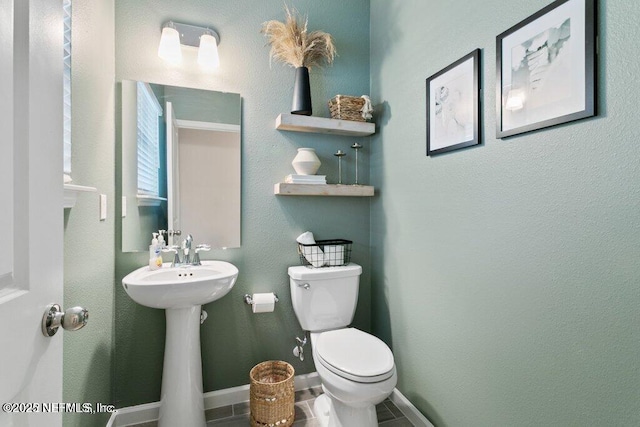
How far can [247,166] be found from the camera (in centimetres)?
194

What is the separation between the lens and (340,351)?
154 cm

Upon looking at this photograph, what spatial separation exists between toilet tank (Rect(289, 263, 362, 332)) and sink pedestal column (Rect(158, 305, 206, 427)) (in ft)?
1.90

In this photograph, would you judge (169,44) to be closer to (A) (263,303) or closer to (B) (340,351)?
(A) (263,303)

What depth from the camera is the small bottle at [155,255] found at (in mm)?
1691

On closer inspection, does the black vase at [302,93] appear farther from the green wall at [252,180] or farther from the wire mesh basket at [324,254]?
the wire mesh basket at [324,254]

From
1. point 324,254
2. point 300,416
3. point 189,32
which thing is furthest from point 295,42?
point 300,416

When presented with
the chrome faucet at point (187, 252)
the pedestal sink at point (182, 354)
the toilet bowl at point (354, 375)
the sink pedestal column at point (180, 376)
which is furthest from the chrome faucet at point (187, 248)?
the toilet bowl at point (354, 375)

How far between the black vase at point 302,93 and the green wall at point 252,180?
0.38 feet

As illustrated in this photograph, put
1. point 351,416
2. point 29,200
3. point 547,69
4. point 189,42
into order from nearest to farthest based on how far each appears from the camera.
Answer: point 29,200 → point 547,69 → point 351,416 → point 189,42

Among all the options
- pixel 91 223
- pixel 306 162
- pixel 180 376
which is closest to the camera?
pixel 91 223

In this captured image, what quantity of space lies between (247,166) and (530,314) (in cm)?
157

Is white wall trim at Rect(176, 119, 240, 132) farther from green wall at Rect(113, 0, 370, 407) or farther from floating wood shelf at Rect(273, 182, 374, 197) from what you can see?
floating wood shelf at Rect(273, 182, 374, 197)

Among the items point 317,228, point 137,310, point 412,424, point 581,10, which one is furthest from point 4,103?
point 412,424

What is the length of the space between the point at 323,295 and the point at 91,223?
1196 mm
